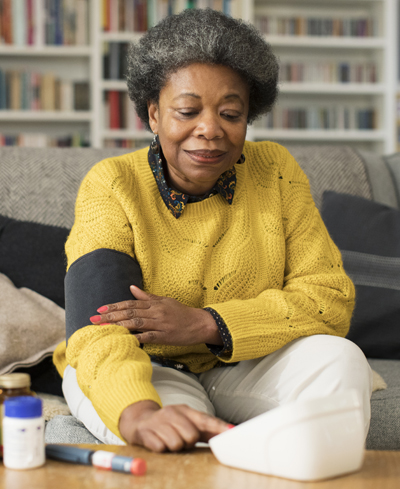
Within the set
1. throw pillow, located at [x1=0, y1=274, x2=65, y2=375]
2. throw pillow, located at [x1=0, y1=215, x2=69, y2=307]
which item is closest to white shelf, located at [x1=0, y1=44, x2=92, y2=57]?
throw pillow, located at [x1=0, y1=215, x2=69, y2=307]

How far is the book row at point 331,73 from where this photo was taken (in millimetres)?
3643

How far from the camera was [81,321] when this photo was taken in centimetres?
98

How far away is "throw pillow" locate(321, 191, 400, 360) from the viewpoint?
154cm

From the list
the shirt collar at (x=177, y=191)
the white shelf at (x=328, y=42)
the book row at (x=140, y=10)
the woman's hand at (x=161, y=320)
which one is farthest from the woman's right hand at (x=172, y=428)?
the white shelf at (x=328, y=42)

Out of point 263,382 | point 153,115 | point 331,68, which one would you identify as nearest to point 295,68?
Answer: point 331,68

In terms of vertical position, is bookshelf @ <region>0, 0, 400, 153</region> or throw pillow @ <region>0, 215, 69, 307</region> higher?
bookshelf @ <region>0, 0, 400, 153</region>

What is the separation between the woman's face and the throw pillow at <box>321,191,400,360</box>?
0.60 m

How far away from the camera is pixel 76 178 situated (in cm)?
168

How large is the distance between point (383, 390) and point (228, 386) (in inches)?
15.2

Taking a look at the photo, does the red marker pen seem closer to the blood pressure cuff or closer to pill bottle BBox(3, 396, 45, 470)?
pill bottle BBox(3, 396, 45, 470)

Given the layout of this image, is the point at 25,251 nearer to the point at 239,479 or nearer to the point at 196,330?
the point at 196,330

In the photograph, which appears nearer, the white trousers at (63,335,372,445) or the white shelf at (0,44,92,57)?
the white trousers at (63,335,372,445)

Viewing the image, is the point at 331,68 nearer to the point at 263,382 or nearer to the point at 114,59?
the point at 114,59

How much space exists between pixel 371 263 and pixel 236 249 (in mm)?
583
